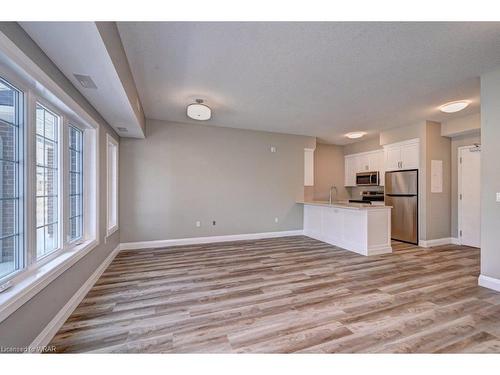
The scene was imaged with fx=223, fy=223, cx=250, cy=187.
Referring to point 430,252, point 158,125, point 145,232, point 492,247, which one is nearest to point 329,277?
point 492,247

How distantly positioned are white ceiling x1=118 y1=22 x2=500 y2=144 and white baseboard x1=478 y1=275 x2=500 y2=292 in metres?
2.57

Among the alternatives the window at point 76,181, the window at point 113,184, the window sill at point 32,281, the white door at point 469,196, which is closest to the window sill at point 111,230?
the window at point 113,184

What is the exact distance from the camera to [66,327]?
1.98m

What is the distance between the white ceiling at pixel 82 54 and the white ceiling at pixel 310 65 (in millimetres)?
436

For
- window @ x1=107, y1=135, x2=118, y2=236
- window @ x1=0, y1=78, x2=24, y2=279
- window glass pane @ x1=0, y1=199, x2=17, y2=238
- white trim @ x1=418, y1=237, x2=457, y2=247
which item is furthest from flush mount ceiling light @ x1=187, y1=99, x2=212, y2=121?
white trim @ x1=418, y1=237, x2=457, y2=247

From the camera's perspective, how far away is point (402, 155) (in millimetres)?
5184

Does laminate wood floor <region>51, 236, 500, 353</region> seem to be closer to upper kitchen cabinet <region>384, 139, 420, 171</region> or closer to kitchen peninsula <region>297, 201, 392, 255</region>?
kitchen peninsula <region>297, 201, 392, 255</region>

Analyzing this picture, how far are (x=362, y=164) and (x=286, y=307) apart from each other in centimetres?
549

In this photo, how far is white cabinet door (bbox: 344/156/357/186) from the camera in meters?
6.86

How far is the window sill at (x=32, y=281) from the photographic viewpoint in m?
1.36

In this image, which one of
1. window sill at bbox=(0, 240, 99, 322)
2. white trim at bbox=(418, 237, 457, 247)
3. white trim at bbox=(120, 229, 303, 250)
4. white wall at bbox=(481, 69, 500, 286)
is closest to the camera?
window sill at bbox=(0, 240, 99, 322)

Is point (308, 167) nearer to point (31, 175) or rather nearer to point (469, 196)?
point (469, 196)

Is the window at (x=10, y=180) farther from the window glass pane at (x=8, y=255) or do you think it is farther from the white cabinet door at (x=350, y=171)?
the white cabinet door at (x=350, y=171)
